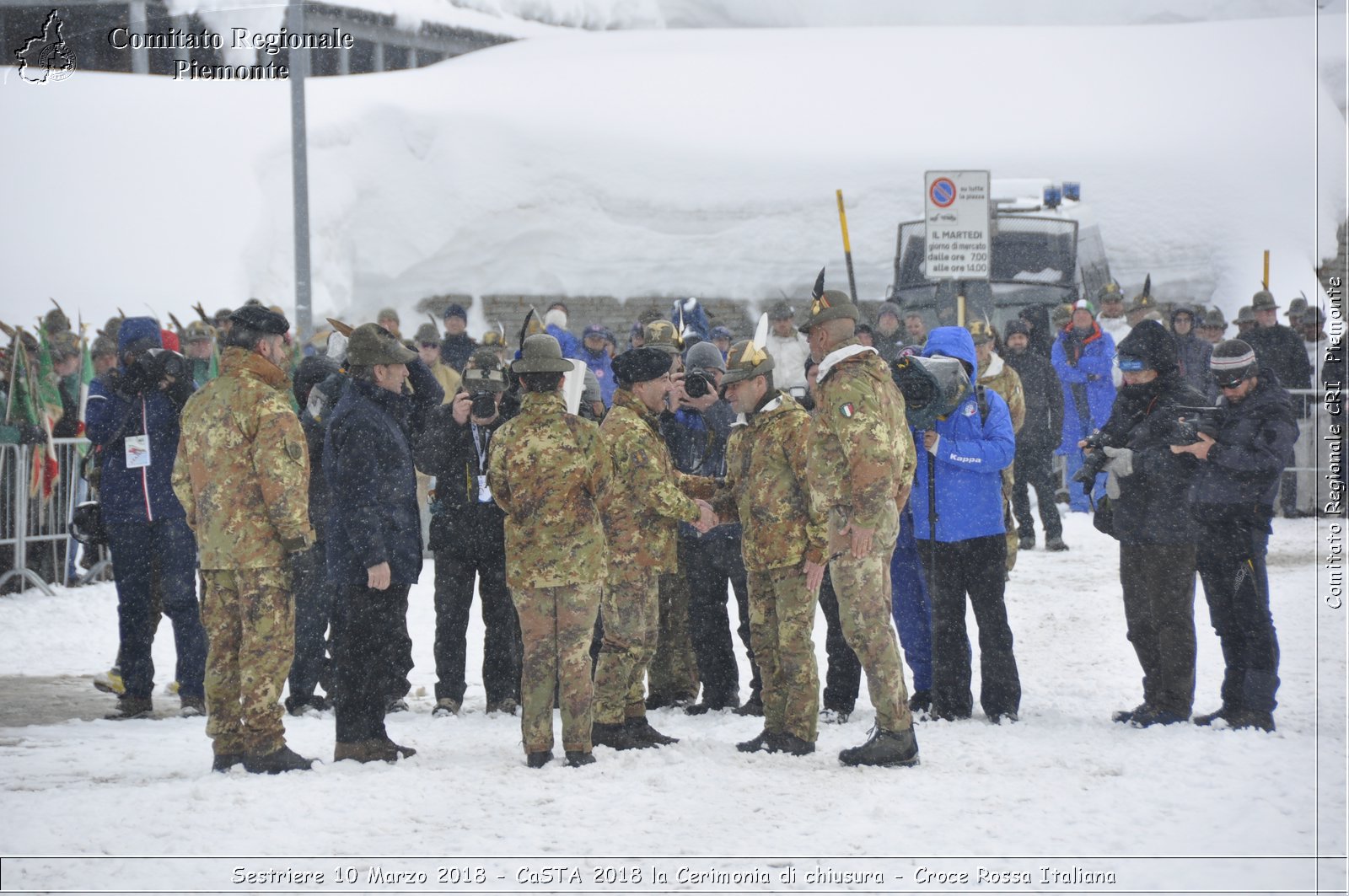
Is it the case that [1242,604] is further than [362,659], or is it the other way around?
[1242,604]

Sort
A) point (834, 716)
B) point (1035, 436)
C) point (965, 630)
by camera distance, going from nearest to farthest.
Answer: point (965, 630) → point (834, 716) → point (1035, 436)

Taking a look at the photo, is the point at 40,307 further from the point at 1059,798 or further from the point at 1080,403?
the point at 1059,798

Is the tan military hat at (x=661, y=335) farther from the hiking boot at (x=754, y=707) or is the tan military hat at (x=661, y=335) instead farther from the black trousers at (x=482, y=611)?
→ the hiking boot at (x=754, y=707)

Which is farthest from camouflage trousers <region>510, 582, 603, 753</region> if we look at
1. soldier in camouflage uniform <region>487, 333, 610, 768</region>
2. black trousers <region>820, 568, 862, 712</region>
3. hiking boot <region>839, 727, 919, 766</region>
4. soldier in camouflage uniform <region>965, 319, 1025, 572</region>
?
soldier in camouflage uniform <region>965, 319, 1025, 572</region>

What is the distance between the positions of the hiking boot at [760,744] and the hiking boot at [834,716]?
2.28ft

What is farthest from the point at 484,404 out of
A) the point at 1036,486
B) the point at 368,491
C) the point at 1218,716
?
the point at 1036,486

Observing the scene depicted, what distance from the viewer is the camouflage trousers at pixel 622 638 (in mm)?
5766

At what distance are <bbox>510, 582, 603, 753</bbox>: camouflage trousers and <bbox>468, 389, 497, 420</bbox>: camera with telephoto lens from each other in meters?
1.11

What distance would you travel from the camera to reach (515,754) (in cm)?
579

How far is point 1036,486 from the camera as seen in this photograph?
11.1 metres

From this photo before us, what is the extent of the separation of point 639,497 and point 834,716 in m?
1.61

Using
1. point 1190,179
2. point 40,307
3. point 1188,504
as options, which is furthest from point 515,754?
point 1190,179

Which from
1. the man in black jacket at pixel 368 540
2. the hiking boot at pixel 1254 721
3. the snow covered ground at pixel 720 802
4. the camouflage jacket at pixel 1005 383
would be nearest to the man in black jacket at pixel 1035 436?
the camouflage jacket at pixel 1005 383

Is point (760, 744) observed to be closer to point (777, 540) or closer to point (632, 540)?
point (777, 540)
